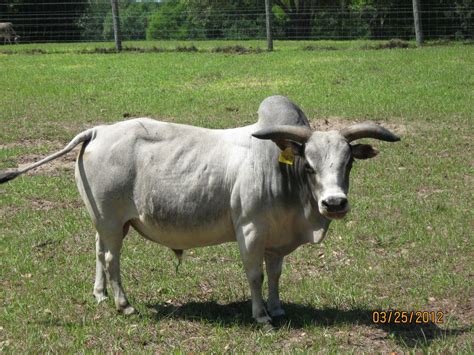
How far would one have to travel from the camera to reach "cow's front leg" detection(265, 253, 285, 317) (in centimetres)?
657

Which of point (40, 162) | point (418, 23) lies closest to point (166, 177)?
point (40, 162)

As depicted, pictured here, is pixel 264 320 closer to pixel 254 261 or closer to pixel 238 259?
pixel 254 261

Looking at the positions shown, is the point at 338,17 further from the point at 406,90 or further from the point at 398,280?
the point at 398,280

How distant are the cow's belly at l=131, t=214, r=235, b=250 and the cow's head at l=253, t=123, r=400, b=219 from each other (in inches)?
29.1

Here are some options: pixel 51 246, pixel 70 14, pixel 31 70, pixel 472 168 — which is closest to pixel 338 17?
pixel 70 14

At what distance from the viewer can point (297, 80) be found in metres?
19.1

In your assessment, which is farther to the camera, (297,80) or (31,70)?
(31,70)

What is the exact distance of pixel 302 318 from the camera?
6.43 metres

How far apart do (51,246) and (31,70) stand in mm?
14443

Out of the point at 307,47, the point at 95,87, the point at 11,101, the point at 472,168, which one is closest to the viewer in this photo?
the point at 472,168

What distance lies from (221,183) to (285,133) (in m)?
0.65

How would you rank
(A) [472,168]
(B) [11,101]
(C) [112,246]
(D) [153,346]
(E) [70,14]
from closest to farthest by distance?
(D) [153,346] < (C) [112,246] < (A) [472,168] < (B) [11,101] < (E) [70,14]

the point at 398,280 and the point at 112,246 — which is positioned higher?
the point at 112,246
